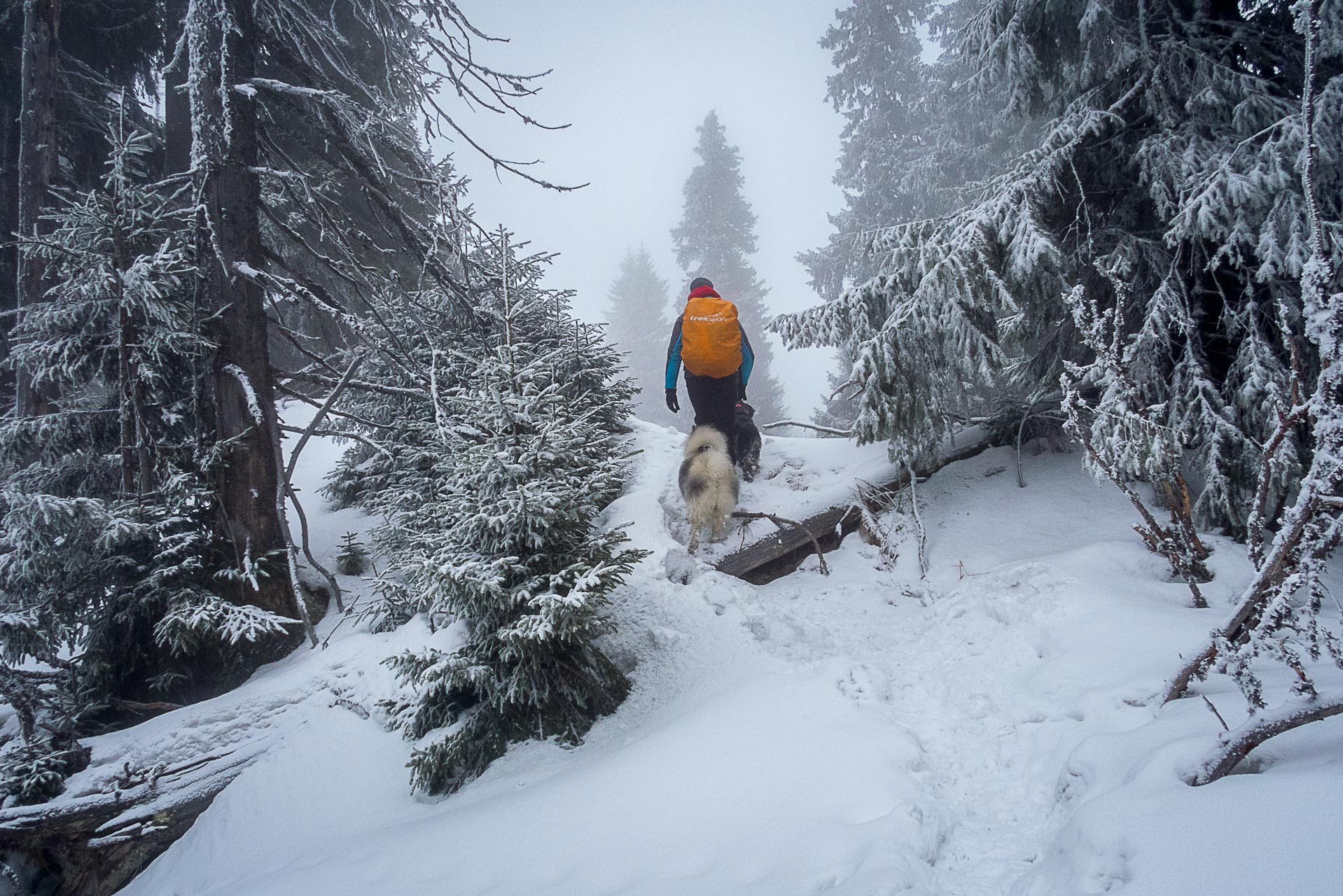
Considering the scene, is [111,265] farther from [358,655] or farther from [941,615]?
[941,615]

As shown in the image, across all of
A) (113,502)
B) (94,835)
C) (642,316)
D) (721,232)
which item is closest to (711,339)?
(113,502)

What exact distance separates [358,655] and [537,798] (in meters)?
2.27

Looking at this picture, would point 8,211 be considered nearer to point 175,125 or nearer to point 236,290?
point 175,125

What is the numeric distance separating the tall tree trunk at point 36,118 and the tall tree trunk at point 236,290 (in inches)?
136

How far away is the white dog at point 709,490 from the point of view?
5.75 meters

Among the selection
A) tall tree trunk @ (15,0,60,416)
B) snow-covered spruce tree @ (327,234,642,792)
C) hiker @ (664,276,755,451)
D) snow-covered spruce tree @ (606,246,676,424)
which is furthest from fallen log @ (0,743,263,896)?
snow-covered spruce tree @ (606,246,676,424)

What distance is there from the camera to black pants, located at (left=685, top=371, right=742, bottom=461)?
6.73 metres

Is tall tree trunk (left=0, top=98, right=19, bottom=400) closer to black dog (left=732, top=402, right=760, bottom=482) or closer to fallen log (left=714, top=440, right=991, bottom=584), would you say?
black dog (left=732, top=402, right=760, bottom=482)

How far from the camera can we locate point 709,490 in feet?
18.9

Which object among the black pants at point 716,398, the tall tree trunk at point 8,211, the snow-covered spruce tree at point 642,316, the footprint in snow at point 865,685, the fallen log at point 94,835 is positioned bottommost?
the footprint in snow at point 865,685

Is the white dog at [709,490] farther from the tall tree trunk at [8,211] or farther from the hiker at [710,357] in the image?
the tall tree trunk at [8,211]

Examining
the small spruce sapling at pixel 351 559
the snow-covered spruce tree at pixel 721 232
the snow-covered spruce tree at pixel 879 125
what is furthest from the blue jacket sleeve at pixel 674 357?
the snow-covered spruce tree at pixel 721 232

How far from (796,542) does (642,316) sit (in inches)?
1501

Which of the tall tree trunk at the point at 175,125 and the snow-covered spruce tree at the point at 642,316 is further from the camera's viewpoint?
the snow-covered spruce tree at the point at 642,316
